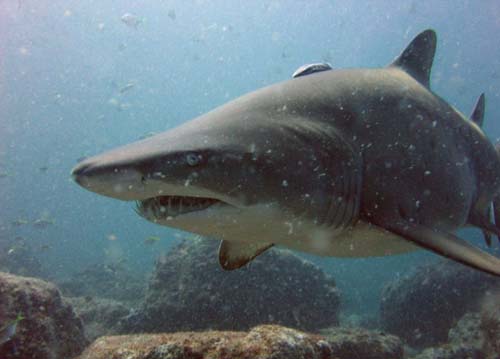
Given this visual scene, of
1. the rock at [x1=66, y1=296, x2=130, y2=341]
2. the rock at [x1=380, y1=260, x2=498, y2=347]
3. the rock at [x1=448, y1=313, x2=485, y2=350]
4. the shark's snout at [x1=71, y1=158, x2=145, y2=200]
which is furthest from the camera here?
the rock at [x1=380, y1=260, x2=498, y2=347]

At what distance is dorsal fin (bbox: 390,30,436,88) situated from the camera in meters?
4.24

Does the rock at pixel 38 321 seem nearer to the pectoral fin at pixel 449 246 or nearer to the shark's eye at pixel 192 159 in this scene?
the shark's eye at pixel 192 159

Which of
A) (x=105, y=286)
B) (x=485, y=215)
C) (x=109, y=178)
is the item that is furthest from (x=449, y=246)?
(x=105, y=286)

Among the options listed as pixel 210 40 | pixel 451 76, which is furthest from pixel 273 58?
pixel 451 76

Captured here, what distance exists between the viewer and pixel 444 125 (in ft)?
12.6

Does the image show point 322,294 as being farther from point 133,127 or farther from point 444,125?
point 133,127

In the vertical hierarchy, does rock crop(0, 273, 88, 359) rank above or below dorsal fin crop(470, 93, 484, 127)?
below

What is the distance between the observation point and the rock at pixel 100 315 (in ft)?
29.5

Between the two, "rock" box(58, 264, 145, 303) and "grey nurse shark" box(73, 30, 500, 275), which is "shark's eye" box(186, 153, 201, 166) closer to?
"grey nurse shark" box(73, 30, 500, 275)

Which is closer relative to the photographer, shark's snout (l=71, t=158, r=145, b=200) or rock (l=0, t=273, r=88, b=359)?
shark's snout (l=71, t=158, r=145, b=200)

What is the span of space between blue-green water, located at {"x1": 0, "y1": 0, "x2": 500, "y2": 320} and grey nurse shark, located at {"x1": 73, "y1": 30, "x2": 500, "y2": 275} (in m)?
18.4

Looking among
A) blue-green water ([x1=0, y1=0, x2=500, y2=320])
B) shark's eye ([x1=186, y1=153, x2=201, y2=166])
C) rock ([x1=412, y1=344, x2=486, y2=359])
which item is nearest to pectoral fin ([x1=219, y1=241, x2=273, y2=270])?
shark's eye ([x1=186, y1=153, x2=201, y2=166])

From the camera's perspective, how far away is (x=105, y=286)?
66.1 feet

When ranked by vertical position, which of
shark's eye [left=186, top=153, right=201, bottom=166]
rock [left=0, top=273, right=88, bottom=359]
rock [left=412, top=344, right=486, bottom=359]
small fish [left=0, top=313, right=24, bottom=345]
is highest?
A: shark's eye [left=186, top=153, right=201, bottom=166]
